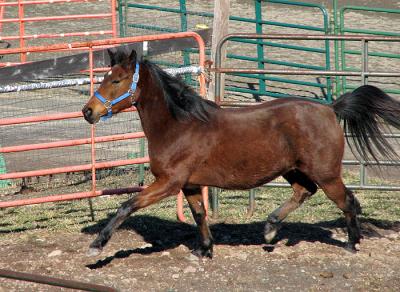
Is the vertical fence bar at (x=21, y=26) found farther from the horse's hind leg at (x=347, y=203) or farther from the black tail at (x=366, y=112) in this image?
the horse's hind leg at (x=347, y=203)

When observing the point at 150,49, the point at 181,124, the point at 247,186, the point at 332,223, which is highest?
the point at 150,49

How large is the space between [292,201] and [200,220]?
842 millimetres

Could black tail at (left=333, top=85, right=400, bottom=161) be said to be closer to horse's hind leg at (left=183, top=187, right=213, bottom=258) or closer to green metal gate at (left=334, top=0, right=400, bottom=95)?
horse's hind leg at (left=183, top=187, right=213, bottom=258)

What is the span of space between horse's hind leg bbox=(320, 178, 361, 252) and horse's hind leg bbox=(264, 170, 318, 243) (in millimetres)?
285

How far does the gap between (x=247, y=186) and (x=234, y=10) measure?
14208mm

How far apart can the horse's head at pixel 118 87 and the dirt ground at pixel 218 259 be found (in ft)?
4.22

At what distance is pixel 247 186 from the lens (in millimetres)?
7387

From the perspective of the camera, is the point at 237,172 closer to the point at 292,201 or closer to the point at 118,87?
the point at 292,201

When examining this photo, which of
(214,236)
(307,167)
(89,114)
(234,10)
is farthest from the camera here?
(234,10)

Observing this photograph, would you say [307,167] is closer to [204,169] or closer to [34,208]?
[204,169]

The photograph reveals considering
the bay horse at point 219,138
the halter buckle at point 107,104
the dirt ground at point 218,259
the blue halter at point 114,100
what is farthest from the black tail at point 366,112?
the halter buckle at point 107,104

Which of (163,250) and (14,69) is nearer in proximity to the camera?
(163,250)

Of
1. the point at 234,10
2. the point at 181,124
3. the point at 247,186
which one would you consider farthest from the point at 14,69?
the point at 234,10

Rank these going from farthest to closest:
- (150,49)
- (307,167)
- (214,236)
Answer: (150,49) < (214,236) < (307,167)
